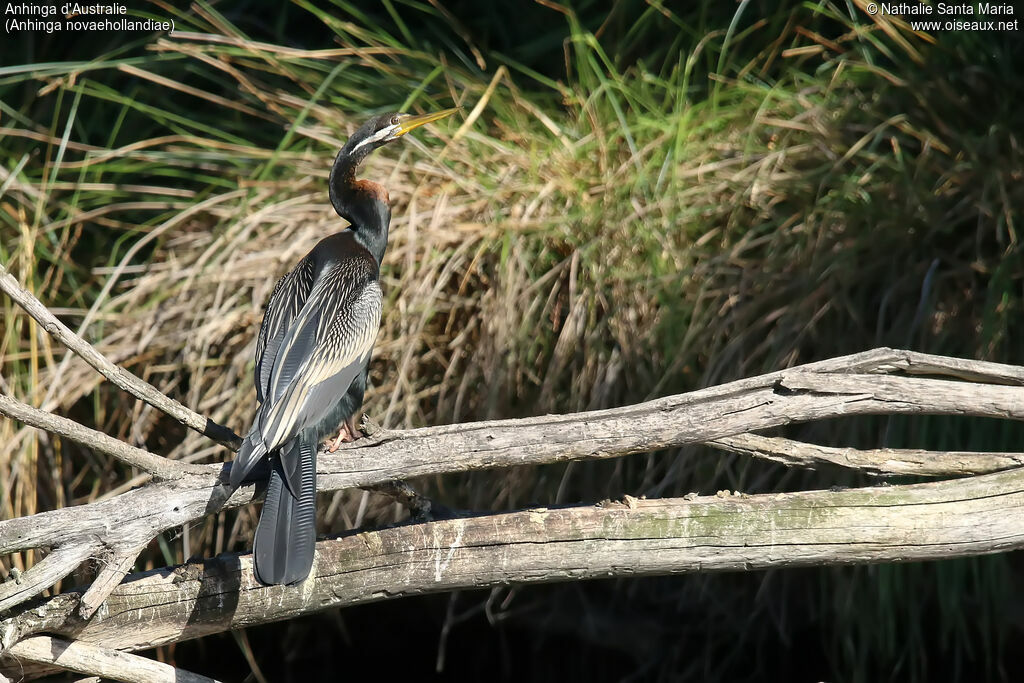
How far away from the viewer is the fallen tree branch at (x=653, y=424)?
1.73 meters

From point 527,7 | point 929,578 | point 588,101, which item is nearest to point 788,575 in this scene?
point 929,578

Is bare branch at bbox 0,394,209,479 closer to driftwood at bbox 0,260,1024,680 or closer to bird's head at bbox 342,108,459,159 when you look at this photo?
driftwood at bbox 0,260,1024,680

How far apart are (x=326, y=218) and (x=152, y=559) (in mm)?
1168

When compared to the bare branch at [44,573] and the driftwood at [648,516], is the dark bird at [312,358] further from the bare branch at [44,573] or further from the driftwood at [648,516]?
the bare branch at [44,573]

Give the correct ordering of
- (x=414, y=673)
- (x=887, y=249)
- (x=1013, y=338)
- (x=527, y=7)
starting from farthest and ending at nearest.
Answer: (x=527, y=7) < (x=414, y=673) < (x=887, y=249) < (x=1013, y=338)

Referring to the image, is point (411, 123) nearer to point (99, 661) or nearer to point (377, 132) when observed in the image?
point (377, 132)

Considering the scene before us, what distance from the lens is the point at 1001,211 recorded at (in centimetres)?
266

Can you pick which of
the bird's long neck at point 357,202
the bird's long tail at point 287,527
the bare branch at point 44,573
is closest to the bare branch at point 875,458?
the bird's long tail at point 287,527

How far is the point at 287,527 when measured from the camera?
163 cm

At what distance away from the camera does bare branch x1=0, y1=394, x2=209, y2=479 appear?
5.36ft

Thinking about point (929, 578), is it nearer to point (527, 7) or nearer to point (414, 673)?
point (414, 673)

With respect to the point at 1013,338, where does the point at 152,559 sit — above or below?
below

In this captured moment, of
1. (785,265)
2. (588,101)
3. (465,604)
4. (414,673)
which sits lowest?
(414,673)

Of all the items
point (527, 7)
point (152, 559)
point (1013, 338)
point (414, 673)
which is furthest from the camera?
point (527, 7)
